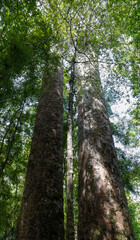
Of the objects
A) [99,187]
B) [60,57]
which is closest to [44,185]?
[99,187]

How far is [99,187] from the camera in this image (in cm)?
301

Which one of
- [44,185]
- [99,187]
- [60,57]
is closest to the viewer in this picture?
[44,185]

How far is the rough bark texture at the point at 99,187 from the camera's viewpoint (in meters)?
2.51

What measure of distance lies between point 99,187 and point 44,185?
3.89 feet

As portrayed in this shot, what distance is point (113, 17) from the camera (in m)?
6.12

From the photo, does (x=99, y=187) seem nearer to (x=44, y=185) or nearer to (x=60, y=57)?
(x=44, y=185)

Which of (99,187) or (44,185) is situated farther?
(99,187)

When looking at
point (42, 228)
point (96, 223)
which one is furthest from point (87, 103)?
point (42, 228)

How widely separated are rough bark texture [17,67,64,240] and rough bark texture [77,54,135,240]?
0.80 metres

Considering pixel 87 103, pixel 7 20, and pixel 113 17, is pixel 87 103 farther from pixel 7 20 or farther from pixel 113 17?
pixel 113 17

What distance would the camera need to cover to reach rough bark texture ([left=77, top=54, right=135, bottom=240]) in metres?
2.51

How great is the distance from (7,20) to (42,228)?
351 cm

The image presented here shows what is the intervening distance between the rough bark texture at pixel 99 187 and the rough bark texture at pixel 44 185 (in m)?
0.80

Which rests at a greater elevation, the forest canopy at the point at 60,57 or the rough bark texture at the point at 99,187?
the forest canopy at the point at 60,57
